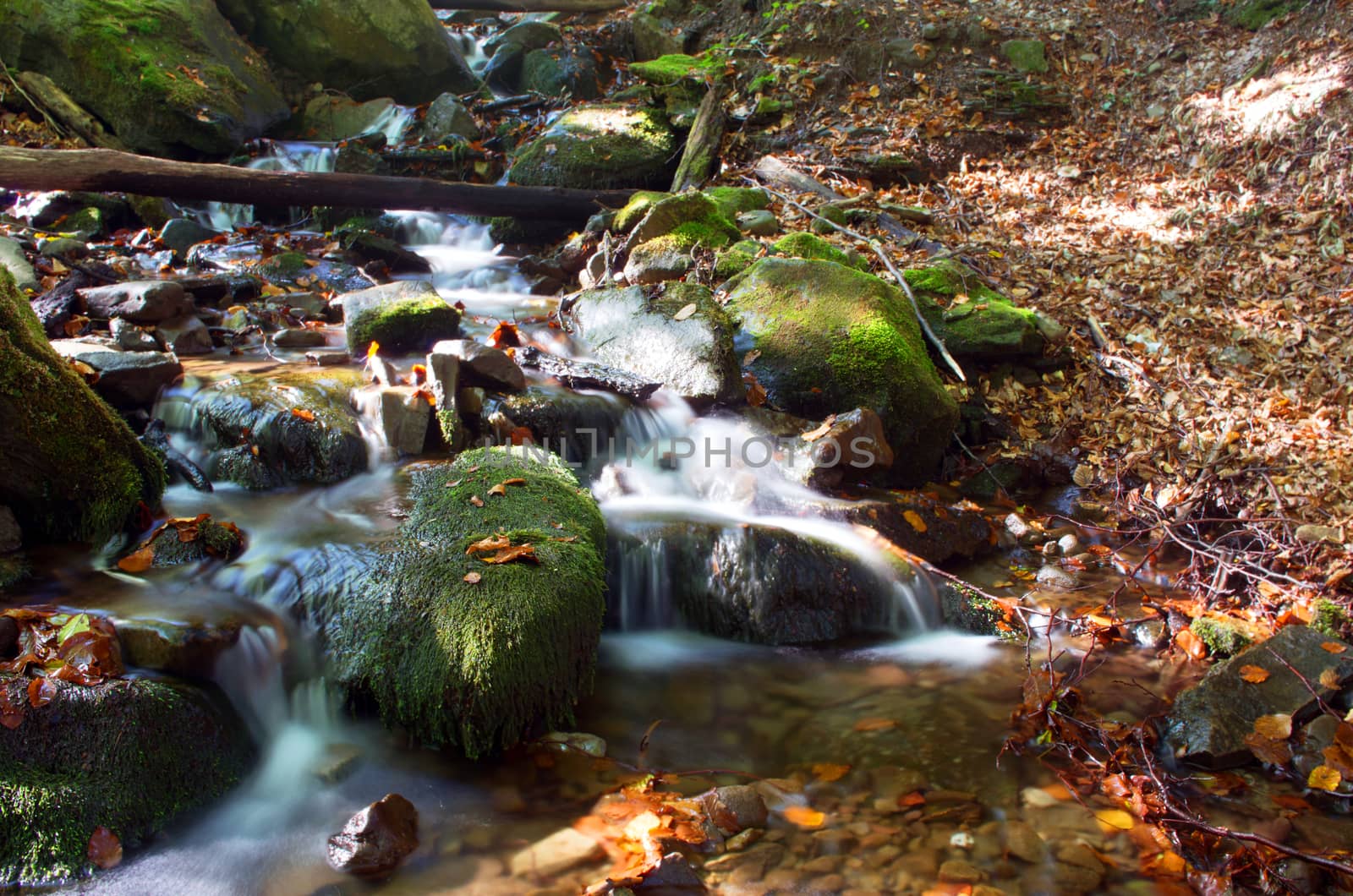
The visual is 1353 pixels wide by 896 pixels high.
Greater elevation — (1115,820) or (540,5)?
(540,5)

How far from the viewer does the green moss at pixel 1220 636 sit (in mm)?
3975

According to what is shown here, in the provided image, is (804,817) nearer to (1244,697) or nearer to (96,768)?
(1244,697)

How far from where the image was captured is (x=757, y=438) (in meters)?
5.41

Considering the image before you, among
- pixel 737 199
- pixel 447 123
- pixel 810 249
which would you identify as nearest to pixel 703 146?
pixel 737 199

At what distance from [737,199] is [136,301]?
5110 mm

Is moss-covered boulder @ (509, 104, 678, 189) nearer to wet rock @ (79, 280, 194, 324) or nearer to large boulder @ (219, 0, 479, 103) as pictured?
large boulder @ (219, 0, 479, 103)

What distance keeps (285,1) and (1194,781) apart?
14.5m

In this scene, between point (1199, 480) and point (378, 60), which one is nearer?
point (1199, 480)

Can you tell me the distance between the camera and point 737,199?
793 cm

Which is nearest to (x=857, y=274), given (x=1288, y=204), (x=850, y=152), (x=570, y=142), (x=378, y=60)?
(x=850, y=152)

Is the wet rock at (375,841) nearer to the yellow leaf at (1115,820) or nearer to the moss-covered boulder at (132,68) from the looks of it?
the yellow leaf at (1115,820)

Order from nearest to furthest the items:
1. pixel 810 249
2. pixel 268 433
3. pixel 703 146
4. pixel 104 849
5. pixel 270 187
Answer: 1. pixel 104 849
2. pixel 268 433
3. pixel 810 249
4. pixel 270 187
5. pixel 703 146

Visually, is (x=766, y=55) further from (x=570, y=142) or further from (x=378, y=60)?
(x=378, y=60)

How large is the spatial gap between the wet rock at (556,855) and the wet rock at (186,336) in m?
4.70
